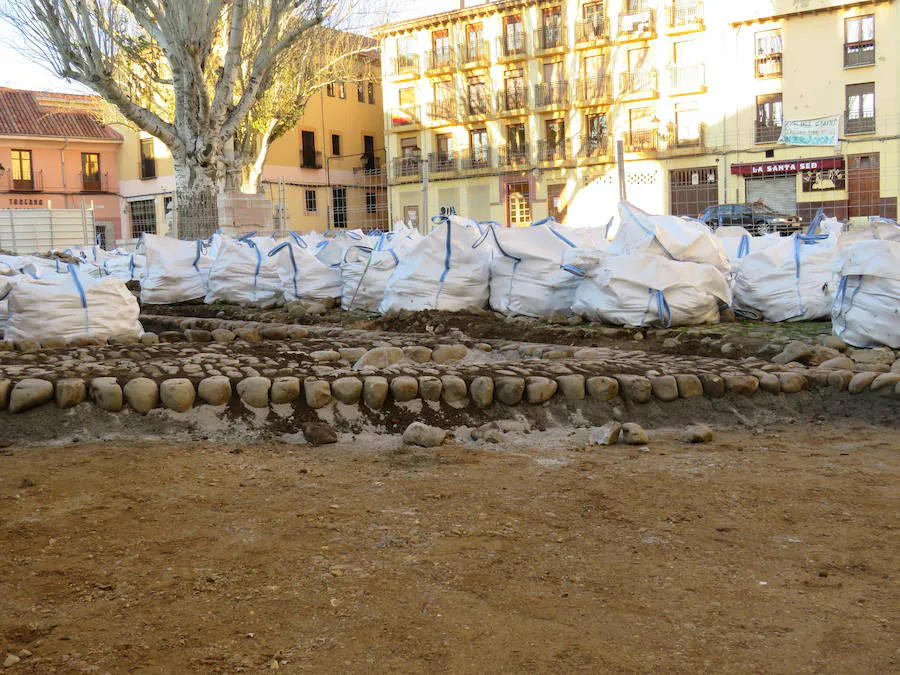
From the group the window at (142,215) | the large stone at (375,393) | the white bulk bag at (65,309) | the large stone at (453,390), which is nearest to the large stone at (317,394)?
the large stone at (375,393)

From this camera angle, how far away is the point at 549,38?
3106 cm

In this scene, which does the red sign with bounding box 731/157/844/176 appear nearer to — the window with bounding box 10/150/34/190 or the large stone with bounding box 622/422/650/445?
the large stone with bounding box 622/422/650/445

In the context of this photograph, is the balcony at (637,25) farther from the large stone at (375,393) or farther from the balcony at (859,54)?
the large stone at (375,393)

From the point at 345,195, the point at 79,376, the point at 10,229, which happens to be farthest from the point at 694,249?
the point at 345,195

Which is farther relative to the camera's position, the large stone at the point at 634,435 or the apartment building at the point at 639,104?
the apartment building at the point at 639,104

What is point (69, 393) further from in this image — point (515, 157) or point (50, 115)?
point (50, 115)

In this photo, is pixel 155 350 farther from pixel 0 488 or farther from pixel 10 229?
pixel 10 229

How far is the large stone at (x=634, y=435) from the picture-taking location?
375 centimetres

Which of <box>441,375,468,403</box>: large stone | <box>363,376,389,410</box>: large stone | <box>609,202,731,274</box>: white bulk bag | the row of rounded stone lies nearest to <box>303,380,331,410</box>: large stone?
the row of rounded stone

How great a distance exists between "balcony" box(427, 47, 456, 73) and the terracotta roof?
1221 cm

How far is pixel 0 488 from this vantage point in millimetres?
3074

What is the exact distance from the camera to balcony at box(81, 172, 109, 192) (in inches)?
1353

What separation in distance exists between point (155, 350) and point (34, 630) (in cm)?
370

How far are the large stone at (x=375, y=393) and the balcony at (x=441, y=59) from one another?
1200 inches
